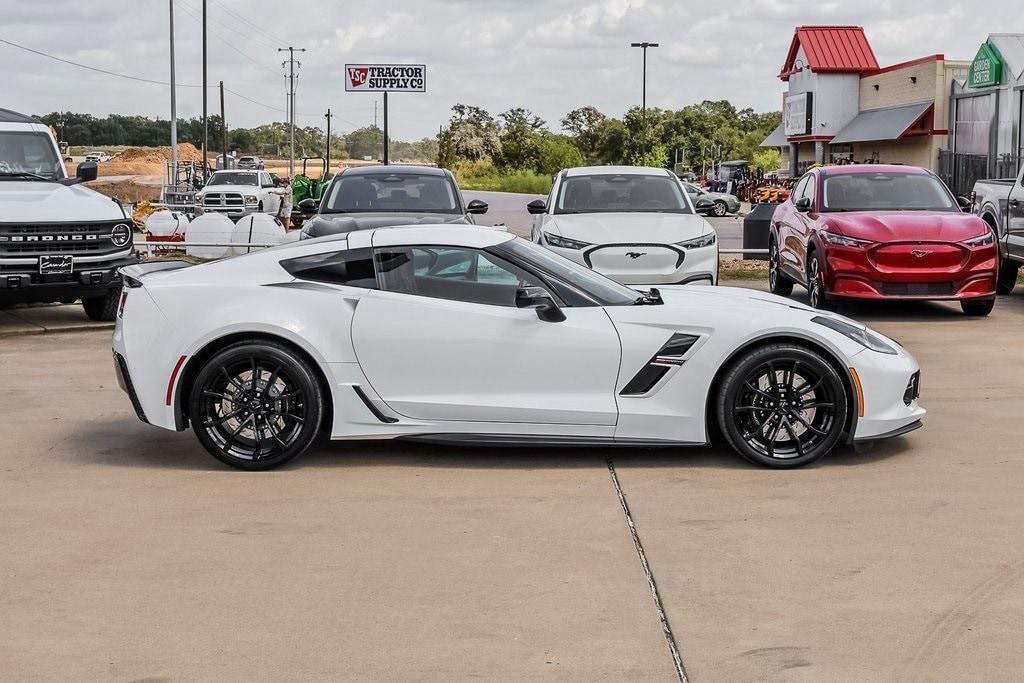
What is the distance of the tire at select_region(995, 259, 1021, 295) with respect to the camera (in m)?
16.5

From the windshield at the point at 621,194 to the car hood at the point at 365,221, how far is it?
1253mm

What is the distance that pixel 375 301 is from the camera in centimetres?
743

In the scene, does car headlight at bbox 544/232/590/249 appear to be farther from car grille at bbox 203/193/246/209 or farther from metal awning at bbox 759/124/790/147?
metal awning at bbox 759/124/790/147

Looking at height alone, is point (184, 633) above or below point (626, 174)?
below

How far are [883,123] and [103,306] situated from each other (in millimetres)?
45621

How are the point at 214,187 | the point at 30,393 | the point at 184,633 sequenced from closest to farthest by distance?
the point at 184,633, the point at 30,393, the point at 214,187

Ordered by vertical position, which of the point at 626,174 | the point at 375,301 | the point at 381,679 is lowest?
the point at 381,679

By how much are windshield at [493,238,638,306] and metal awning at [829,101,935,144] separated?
150 feet

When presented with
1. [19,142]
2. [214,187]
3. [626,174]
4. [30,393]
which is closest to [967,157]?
[214,187]

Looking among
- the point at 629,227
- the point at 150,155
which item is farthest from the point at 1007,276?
the point at 150,155

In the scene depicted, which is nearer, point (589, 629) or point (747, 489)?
point (589, 629)

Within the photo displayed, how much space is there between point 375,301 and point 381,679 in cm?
333

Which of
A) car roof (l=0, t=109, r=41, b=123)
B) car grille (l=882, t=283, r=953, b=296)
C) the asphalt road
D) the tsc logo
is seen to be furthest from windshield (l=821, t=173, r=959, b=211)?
the tsc logo

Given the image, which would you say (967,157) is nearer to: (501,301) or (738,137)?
(501,301)
